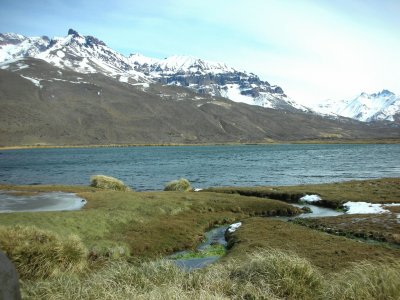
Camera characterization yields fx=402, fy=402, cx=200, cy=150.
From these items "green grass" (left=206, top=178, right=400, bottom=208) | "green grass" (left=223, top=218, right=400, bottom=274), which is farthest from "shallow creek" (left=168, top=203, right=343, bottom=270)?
"green grass" (left=206, top=178, right=400, bottom=208)

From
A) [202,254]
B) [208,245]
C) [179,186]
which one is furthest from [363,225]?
[179,186]

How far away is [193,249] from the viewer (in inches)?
1084

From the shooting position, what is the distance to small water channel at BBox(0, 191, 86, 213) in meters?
33.6

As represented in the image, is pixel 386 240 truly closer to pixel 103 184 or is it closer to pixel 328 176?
pixel 103 184

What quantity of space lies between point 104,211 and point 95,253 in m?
8.31

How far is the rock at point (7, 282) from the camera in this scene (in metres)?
7.59

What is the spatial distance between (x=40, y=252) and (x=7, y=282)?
11.8m

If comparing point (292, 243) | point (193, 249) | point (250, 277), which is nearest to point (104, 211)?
point (193, 249)

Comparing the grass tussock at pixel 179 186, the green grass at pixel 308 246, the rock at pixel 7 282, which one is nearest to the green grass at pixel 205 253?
the green grass at pixel 308 246

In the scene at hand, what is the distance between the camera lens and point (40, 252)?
18641mm

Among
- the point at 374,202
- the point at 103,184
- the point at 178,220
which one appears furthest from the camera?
the point at 103,184

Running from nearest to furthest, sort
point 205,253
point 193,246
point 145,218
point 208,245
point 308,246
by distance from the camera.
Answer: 1. point 308,246
2. point 205,253
3. point 193,246
4. point 208,245
5. point 145,218

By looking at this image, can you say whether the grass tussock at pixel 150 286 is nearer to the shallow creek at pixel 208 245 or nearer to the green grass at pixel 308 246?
the shallow creek at pixel 208 245

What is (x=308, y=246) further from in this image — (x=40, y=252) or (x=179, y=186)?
(x=179, y=186)
